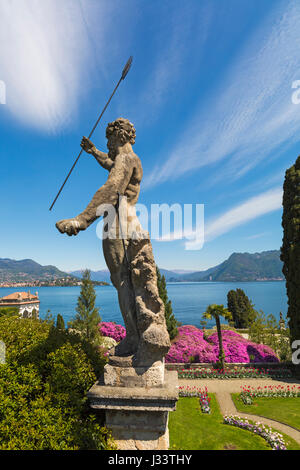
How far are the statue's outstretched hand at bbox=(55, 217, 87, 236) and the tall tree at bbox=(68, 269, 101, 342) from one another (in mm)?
17192

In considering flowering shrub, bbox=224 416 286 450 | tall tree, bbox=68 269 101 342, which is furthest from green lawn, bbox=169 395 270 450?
tall tree, bbox=68 269 101 342

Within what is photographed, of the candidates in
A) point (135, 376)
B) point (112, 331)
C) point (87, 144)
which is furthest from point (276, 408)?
point (112, 331)

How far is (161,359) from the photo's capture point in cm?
397

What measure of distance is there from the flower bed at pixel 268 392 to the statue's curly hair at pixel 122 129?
11.7 metres

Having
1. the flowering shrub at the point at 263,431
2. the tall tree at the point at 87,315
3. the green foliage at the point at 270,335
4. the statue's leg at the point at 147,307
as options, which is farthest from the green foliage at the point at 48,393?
the green foliage at the point at 270,335

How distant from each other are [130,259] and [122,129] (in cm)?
252

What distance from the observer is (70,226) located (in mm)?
3777

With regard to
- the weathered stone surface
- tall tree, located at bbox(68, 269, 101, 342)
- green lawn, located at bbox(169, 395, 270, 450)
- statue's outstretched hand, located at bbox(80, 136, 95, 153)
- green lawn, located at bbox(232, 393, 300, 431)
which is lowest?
green lawn, located at bbox(232, 393, 300, 431)

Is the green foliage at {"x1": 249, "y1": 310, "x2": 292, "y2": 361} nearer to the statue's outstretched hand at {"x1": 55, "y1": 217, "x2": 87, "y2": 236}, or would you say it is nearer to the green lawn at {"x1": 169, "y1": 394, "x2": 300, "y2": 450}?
the green lawn at {"x1": 169, "y1": 394, "x2": 300, "y2": 450}

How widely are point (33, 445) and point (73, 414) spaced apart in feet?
2.17

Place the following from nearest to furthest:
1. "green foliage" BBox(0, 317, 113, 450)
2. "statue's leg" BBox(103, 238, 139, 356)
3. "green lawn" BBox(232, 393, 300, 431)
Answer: "green foliage" BBox(0, 317, 113, 450) → "statue's leg" BBox(103, 238, 139, 356) → "green lawn" BBox(232, 393, 300, 431)

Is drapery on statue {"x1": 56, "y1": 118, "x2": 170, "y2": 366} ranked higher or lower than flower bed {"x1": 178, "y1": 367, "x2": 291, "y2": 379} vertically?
higher

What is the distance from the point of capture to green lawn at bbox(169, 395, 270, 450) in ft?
21.5
